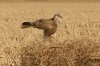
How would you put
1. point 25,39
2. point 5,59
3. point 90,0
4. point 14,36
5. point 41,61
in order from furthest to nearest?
point 90,0 < point 14,36 < point 25,39 < point 5,59 < point 41,61

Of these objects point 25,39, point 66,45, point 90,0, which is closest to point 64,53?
point 66,45

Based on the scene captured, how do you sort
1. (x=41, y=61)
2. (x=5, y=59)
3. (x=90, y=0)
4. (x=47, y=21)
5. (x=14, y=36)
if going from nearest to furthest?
(x=41, y=61)
(x=5, y=59)
(x=47, y=21)
(x=14, y=36)
(x=90, y=0)

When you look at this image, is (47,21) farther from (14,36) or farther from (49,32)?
(14,36)

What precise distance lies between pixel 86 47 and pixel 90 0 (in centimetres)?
5346

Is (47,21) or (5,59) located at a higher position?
(47,21)

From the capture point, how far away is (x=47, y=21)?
9.20 meters

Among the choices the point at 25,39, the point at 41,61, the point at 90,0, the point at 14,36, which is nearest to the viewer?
the point at 41,61

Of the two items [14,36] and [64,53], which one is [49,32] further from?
[14,36]

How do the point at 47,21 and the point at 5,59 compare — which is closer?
the point at 5,59

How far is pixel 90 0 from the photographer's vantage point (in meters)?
60.2

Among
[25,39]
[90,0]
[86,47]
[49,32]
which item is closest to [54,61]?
[86,47]

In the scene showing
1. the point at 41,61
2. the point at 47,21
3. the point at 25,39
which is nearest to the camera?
the point at 41,61

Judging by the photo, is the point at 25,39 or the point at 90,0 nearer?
the point at 25,39

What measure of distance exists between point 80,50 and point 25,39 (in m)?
4.17
